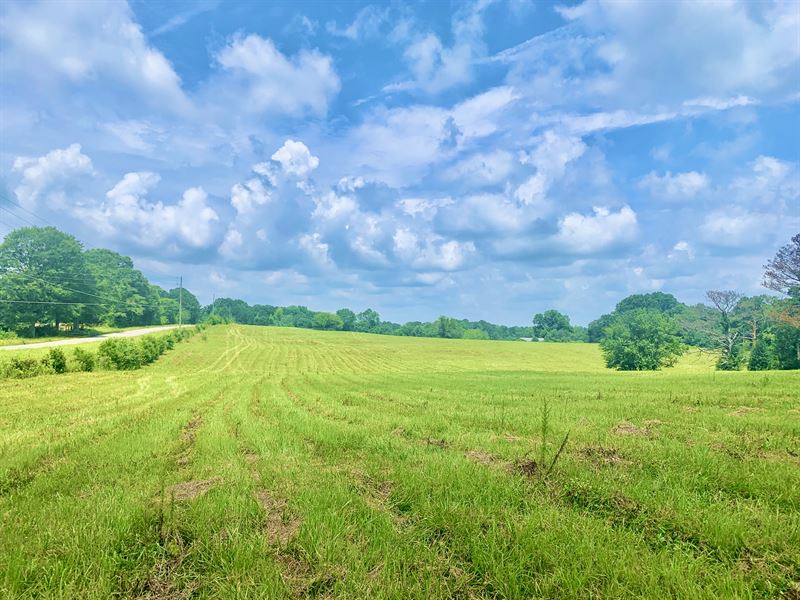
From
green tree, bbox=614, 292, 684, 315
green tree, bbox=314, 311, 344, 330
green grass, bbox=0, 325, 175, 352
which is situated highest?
green tree, bbox=614, 292, 684, 315

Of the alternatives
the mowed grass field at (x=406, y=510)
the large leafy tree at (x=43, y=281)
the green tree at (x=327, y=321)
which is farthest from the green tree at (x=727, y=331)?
the green tree at (x=327, y=321)

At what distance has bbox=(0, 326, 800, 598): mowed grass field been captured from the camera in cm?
393

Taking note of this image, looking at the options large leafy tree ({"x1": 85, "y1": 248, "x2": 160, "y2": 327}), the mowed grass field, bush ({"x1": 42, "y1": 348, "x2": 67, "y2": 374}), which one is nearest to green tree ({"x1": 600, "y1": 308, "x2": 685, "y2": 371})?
the mowed grass field

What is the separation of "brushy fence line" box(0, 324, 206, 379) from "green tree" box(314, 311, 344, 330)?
129396 millimetres

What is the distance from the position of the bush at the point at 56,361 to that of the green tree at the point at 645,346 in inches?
2986

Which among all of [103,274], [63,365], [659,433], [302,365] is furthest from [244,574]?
[103,274]

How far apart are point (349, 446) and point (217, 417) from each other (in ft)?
22.4

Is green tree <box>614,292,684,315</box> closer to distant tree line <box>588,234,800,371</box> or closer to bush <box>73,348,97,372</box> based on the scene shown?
distant tree line <box>588,234,800,371</box>

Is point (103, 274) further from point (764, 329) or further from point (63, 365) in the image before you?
point (764, 329)

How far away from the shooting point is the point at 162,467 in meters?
7.78

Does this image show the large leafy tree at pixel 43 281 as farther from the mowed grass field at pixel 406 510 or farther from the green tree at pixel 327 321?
the green tree at pixel 327 321

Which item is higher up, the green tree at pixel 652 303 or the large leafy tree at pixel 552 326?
the green tree at pixel 652 303

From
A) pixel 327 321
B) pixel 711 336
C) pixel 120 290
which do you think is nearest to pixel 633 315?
pixel 711 336

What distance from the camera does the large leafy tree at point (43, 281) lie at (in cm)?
6869
